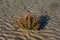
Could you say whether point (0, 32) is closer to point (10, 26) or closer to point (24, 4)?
point (10, 26)

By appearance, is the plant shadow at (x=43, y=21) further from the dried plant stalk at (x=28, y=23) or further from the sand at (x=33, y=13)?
the dried plant stalk at (x=28, y=23)

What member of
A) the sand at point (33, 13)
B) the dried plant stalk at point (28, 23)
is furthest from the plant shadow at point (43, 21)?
the dried plant stalk at point (28, 23)

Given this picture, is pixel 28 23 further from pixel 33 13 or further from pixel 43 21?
pixel 33 13

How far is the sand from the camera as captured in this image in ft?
18.1

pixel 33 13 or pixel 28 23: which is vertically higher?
pixel 33 13

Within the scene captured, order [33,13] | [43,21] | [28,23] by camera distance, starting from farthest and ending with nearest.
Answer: [33,13] → [43,21] → [28,23]

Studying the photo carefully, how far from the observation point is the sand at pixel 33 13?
18.1 feet

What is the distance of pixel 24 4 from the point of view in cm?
835

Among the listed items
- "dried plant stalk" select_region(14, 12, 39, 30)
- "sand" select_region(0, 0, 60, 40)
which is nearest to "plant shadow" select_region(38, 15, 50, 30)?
"sand" select_region(0, 0, 60, 40)

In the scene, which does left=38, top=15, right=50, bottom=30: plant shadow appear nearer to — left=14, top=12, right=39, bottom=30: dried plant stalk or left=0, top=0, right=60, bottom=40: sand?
left=0, top=0, right=60, bottom=40: sand

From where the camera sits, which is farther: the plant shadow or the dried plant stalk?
the plant shadow

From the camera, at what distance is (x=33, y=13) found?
7.30m

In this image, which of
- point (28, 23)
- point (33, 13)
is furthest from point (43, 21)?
point (28, 23)

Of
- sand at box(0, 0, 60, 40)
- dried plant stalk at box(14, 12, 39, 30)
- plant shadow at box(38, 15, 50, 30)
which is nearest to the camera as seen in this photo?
sand at box(0, 0, 60, 40)
